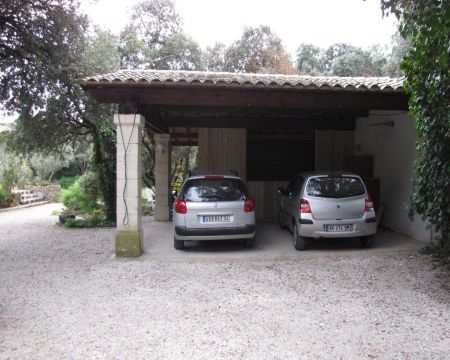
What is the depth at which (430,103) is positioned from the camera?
20.0 feet

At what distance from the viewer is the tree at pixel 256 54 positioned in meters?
25.6

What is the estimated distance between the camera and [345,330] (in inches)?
164

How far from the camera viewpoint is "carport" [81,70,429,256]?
7494mm

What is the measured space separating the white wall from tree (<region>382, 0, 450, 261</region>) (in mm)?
1869

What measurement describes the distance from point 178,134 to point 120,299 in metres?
9.39

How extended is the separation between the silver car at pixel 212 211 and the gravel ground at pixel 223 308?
0.57 m

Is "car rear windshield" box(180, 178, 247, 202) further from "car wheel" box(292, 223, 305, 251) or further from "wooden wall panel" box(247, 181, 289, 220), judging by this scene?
"wooden wall panel" box(247, 181, 289, 220)

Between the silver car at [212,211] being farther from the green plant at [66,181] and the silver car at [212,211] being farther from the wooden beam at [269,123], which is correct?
the green plant at [66,181]

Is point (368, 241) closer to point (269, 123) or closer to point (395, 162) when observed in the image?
point (395, 162)

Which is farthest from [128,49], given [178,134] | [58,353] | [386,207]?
[58,353]

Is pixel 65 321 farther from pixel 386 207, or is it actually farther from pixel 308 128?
pixel 308 128

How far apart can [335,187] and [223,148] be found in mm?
5250

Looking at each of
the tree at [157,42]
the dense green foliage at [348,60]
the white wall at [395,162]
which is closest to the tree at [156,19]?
the tree at [157,42]

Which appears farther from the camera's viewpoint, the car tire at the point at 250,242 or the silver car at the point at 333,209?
the car tire at the point at 250,242
